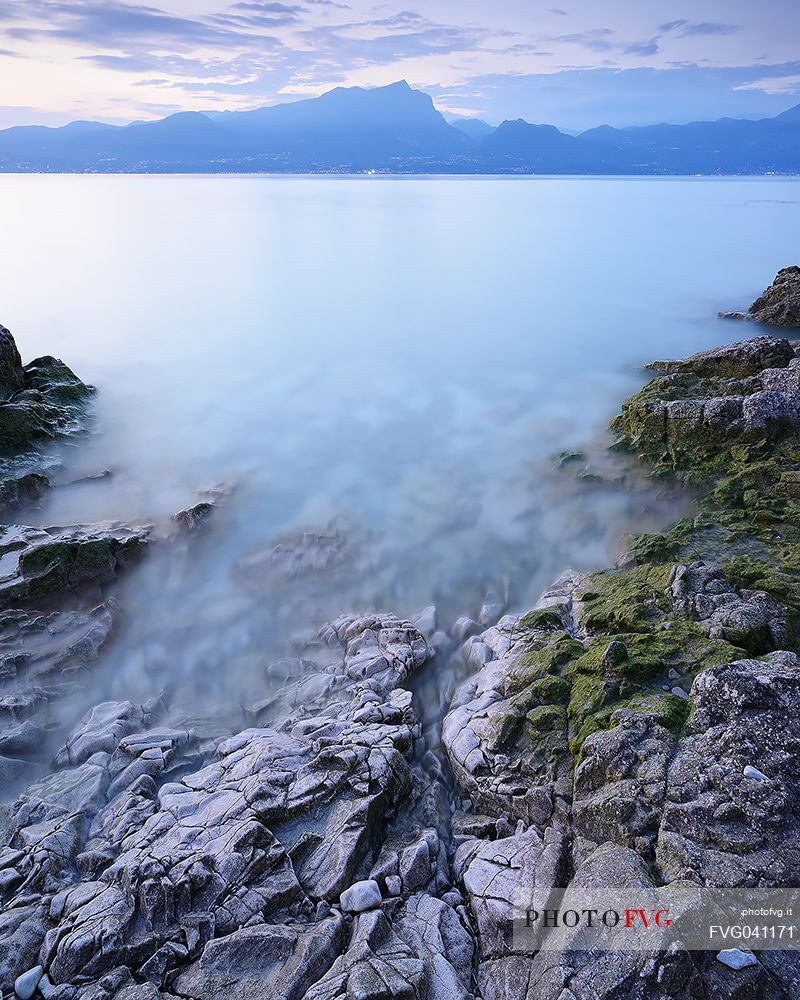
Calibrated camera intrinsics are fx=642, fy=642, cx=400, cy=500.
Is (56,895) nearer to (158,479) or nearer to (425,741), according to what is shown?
(425,741)

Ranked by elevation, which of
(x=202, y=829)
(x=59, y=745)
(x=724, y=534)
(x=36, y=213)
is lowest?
(x=59, y=745)

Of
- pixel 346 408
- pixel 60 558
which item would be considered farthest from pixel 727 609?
pixel 346 408

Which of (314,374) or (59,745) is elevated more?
(314,374)

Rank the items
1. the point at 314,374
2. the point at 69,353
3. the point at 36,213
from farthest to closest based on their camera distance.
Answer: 1. the point at 36,213
2. the point at 69,353
3. the point at 314,374

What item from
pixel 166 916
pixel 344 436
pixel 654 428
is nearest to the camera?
pixel 166 916

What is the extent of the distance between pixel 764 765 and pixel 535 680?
2.26m

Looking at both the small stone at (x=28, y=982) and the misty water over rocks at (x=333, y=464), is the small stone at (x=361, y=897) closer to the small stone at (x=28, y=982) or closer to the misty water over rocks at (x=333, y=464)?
the misty water over rocks at (x=333, y=464)

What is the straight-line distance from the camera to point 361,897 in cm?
471

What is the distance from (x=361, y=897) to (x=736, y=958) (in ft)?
8.05

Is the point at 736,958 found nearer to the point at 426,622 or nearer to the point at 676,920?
the point at 676,920

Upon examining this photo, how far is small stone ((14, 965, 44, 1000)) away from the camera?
438cm

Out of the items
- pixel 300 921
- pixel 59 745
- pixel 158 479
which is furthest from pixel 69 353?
pixel 300 921

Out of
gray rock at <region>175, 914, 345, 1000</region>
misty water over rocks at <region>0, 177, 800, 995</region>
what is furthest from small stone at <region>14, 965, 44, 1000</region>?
gray rock at <region>175, 914, 345, 1000</region>

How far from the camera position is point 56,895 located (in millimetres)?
4934
